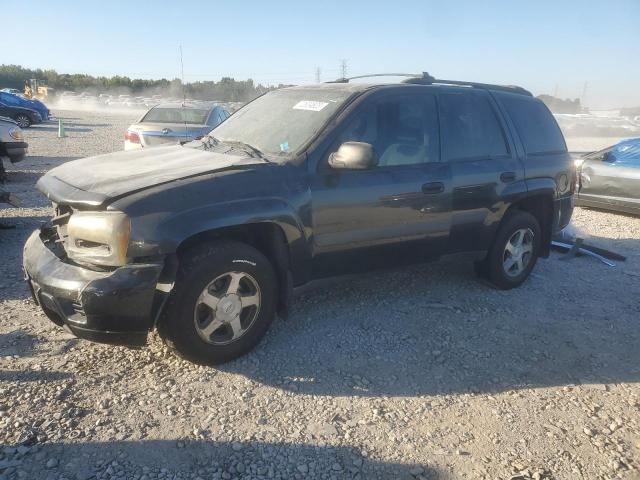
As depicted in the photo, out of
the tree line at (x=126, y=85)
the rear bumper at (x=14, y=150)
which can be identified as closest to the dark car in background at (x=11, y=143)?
the rear bumper at (x=14, y=150)

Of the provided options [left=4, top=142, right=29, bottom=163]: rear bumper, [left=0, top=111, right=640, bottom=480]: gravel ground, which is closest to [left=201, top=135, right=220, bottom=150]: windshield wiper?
[left=0, top=111, right=640, bottom=480]: gravel ground

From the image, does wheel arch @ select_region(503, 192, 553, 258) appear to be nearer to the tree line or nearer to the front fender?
the front fender

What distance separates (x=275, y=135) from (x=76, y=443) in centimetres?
245

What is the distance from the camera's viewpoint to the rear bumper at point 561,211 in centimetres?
517

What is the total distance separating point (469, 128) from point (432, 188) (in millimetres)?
816

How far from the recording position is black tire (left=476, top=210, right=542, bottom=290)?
4.80 m

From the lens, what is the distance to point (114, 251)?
2.90 meters

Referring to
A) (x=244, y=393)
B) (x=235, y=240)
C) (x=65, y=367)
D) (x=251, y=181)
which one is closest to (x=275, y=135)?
(x=251, y=181)

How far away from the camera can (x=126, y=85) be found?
2721 inches

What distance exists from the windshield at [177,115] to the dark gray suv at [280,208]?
19.0 ft

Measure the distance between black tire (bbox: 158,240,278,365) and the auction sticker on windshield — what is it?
130 cm

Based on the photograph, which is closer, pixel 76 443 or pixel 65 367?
pixel 76 443

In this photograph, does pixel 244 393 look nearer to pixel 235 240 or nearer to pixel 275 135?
pixel 235 240

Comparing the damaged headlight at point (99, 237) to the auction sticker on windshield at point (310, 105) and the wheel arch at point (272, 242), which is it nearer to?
the wheel arch at point (272, 242)
